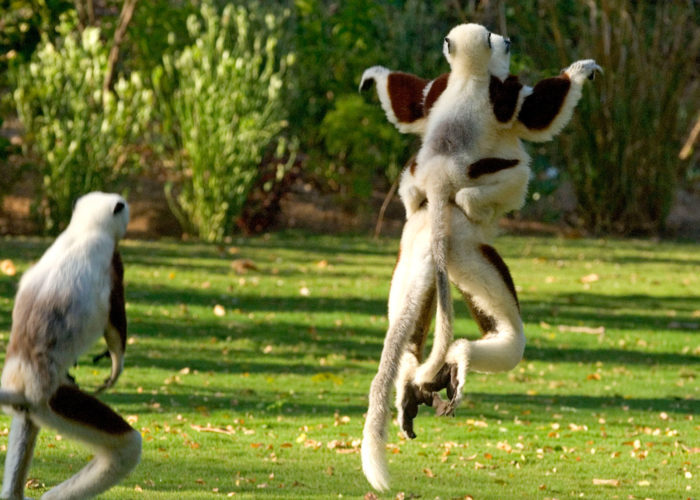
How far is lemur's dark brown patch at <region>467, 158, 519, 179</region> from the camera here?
5.41 metres

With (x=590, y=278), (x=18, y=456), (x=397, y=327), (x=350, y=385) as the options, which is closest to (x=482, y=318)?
(x=397, y=327)

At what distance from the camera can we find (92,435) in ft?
16.4

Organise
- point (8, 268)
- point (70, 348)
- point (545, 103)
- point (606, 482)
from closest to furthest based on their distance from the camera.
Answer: point (70, 348) → point (545, 103) → point (606, 482) → point (8, 268)

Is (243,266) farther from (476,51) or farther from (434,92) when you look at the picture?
(476,51)

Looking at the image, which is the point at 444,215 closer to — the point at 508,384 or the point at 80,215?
the point at 80,215

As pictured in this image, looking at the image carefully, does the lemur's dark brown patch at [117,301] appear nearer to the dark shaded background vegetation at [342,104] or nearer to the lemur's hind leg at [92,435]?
the lemur's hind leg at [92,435]

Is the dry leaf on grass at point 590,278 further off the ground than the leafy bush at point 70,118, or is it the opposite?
the leafy bush at point 70,118

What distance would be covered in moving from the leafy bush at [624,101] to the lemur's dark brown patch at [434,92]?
1604 centimetres

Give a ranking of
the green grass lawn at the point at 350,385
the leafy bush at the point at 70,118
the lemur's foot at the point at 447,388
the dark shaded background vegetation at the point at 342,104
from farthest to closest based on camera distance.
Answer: the dark shaded background vegetation at the point at 342,104 → the leafy bush at the point at 70,118 → the green grass lawn at the point at 350,385 → the lemur's foot at the point at 447,388

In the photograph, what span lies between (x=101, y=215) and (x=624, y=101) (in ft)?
59.0

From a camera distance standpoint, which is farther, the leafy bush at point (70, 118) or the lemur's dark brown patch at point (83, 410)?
the leafy bush at point (70, 118)

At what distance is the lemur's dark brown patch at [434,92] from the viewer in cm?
561

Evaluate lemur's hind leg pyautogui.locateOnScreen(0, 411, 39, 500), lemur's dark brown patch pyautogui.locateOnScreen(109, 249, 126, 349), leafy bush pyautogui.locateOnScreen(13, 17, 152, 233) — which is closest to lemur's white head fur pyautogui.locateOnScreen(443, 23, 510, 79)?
lemur's dark brown patch pyautogui.locateOnScreen(109, 249, 126, 349)

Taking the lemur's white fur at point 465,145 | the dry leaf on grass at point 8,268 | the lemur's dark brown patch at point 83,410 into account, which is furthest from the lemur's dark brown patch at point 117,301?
the dry leaf on grass at point 8,268
